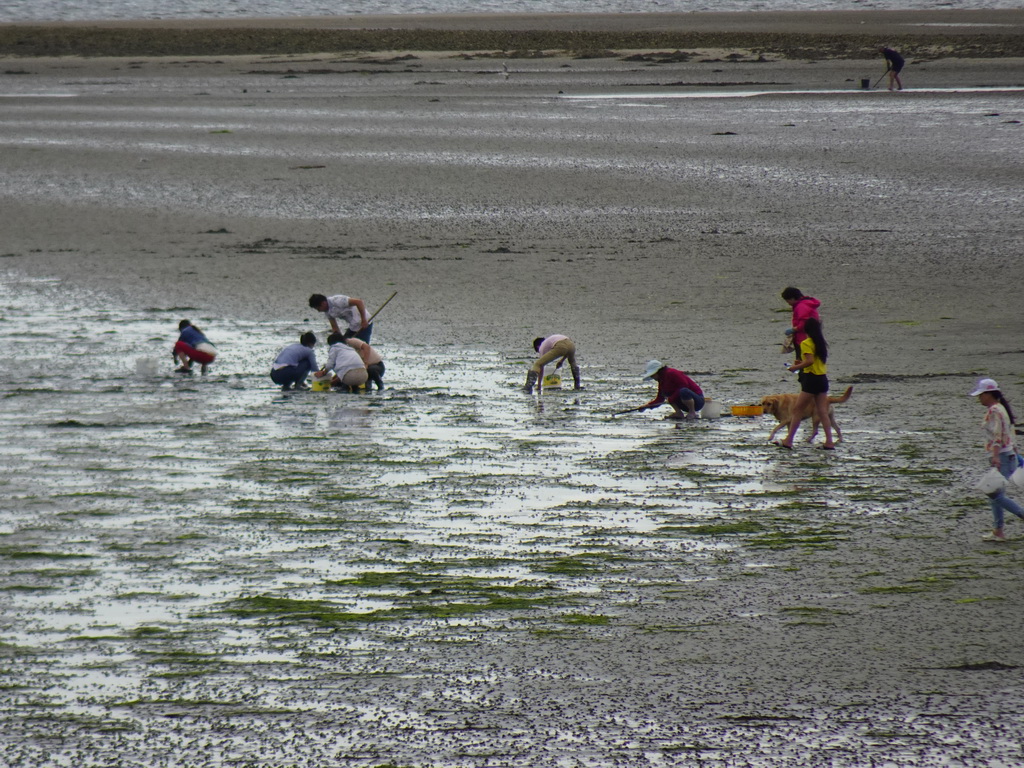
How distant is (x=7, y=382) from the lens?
1555 centimetres

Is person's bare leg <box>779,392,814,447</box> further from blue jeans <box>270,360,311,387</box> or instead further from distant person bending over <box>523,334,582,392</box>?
blue jeans <box>270,360,311,387</box>

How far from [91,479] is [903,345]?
32.6 ft

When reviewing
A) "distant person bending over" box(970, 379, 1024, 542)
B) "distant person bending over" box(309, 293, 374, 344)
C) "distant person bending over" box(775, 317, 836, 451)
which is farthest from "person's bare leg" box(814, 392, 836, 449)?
"distant person bending over" box(309, 293, 374, 344)

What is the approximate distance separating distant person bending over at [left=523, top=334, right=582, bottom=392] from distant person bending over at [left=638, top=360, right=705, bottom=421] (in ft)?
4.51

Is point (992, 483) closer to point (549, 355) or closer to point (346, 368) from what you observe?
point (549, 355)

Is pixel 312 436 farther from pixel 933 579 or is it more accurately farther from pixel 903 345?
pixel 903 345

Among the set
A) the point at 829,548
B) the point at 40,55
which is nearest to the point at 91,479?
the point at 829,548

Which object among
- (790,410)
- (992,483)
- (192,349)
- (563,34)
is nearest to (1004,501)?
(992,483)

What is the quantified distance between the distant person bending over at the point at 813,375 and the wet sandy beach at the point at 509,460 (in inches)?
14.3

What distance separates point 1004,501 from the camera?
929 centimetres

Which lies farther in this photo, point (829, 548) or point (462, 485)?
point (462, 485)

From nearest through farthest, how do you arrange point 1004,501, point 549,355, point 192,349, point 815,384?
point 1004,501
point 815,384
point 549,355
point 192,349

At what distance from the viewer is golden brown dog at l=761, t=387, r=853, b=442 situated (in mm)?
12289

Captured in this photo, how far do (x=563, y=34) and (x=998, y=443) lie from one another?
1881 inches
